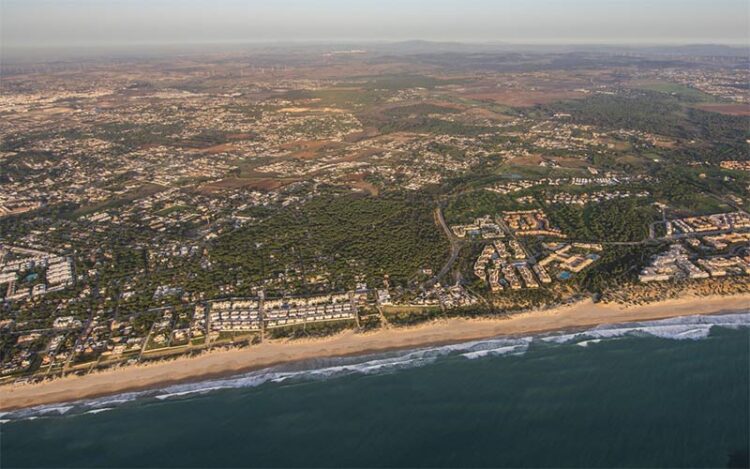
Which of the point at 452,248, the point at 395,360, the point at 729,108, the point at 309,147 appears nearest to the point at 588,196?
the point at 452,248

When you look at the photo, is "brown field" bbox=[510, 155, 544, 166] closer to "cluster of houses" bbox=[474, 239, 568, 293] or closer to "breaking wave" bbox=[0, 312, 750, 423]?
"cluster of houses" bbox=[474, 239, 568, 293]

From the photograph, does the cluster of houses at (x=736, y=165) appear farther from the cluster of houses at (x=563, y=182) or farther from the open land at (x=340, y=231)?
the cluster of houses at (x=563, y=182)

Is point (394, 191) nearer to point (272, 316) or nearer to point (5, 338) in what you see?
point (272, 316)

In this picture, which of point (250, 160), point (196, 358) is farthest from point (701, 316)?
point (250, 160)

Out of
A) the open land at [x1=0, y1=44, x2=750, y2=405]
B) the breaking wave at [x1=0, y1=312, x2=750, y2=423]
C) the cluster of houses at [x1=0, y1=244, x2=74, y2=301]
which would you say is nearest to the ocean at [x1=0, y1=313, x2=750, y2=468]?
the breaking wave at [x1=0, y1=312, x2=750, y2=423]

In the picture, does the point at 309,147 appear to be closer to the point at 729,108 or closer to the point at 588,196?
the point at 588,196

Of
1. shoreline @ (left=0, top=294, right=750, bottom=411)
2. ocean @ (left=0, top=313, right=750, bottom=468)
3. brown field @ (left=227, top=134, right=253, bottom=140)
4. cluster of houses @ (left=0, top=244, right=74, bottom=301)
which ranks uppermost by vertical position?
brown field @ (left=227, top=134, right=253, bottom=140)
